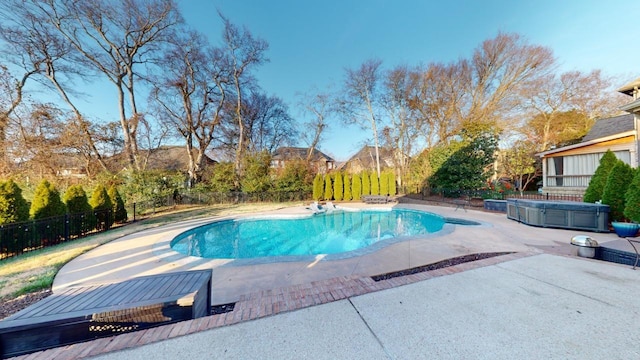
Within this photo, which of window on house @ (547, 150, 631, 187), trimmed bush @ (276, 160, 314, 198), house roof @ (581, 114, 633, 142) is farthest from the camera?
trimmed bush @ (276, 160, 314, 198)

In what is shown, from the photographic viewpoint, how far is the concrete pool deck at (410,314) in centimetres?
173

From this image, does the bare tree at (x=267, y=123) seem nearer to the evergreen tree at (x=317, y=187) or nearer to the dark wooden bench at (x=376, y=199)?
the evergreen tree at (x=317, y=187)

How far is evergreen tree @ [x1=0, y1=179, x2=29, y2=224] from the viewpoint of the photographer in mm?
5383

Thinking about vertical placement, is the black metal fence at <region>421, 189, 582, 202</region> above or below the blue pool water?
above

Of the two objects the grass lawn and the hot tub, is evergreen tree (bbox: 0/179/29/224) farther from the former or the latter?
the hot tub

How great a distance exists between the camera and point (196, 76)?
16.1 meters

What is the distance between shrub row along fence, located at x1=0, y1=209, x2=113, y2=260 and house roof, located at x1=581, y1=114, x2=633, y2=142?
962 inches

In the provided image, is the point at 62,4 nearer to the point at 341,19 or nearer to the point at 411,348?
the point at 341,19

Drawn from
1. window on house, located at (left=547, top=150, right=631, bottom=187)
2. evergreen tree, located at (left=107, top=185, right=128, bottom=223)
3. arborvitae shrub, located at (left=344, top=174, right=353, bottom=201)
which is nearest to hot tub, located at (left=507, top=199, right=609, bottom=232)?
window on house, located at (left=547, top=150, right=631, bottom=187)

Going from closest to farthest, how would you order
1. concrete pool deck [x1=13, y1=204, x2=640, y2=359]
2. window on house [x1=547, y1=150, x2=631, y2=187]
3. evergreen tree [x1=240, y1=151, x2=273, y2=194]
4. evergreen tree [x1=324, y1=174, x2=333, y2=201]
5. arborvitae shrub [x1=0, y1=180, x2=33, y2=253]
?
concrete pool deck [x1=13, y1=204, x2=640, y2=359] < arborvitae shrub [x1=0, y1=180, x2=33, y2=253] < window on house [x1=547, y1=150, x2=631, y2=187] < evergreen tree [x1=240, y1=151, x2=273, y2=194] < evergreen tree [x1=324, y1=174, x2=333, y2=201]

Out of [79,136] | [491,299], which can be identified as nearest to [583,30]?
[491,299]

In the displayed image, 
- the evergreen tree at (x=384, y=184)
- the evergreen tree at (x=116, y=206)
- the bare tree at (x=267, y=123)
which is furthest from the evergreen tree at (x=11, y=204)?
the evergreen tree at (x=384, y=184)

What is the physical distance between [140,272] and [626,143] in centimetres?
1893

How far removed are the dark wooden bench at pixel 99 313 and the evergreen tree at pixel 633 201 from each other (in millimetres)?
9492
